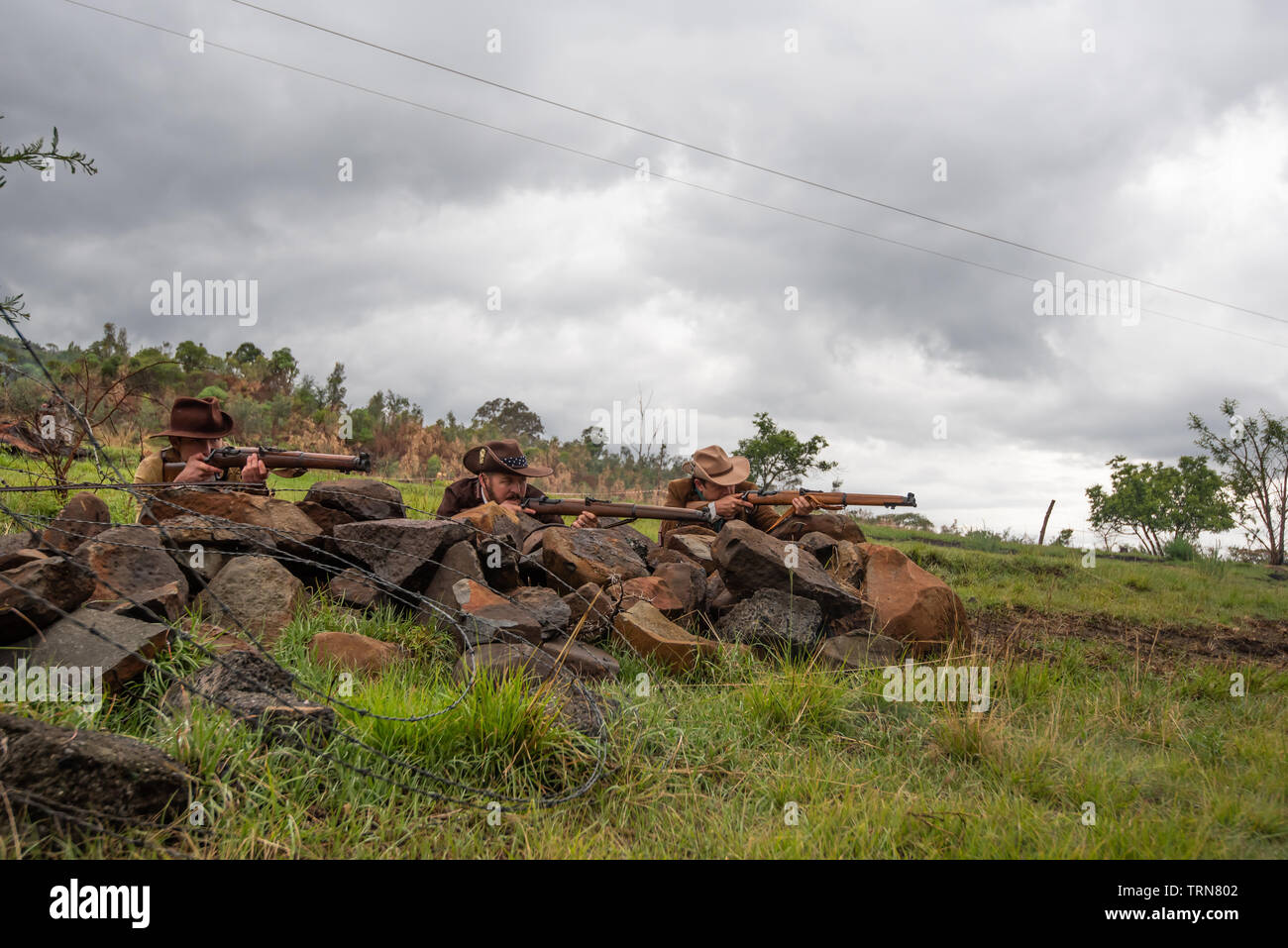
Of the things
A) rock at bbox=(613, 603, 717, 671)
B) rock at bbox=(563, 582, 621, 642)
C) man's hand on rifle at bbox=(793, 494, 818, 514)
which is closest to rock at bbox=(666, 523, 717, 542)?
man's hand on rifle at bbox=(793, 494, 818, 514)

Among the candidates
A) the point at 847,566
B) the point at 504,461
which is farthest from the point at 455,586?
the point at 847,566

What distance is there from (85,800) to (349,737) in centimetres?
83

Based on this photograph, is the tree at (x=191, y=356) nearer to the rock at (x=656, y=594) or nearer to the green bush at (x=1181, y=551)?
the rock at (x=656, y=594)

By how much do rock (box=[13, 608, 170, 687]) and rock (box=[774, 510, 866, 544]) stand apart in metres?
6.07

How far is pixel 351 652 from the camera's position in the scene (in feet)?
13.7

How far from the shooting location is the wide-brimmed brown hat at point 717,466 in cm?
873

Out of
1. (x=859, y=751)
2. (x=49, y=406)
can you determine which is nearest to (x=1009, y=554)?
(x=859, y=751)

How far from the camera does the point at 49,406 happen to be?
10.0 meters

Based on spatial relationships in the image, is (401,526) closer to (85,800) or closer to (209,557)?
(209,557)

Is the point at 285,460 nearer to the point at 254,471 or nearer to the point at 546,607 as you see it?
the point at 254,471

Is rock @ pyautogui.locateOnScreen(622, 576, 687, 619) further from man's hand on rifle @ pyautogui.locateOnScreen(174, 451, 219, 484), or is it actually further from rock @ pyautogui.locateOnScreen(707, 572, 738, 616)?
man's hand on rifle @ pyautogui.locateOnScreen(174, 451, 219, 484)

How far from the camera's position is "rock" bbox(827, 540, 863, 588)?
21.8 ft

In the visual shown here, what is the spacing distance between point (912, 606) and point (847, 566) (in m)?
1.22
